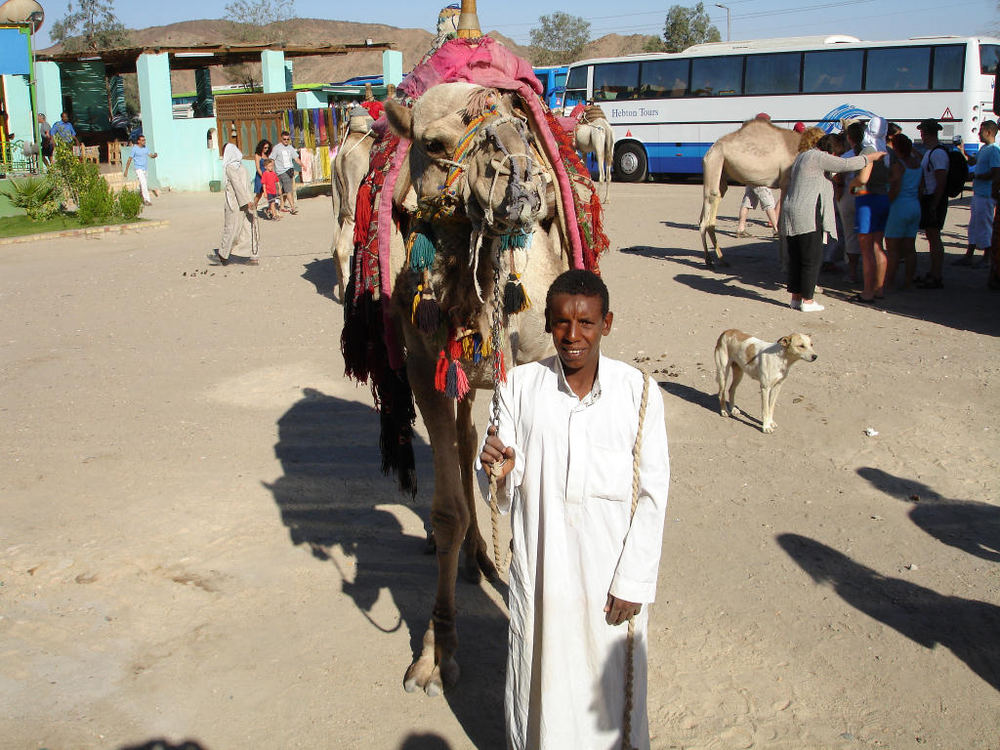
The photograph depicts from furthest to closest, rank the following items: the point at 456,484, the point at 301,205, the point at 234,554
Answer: the point at 301,205
the point at 234,554
the point at 456,484

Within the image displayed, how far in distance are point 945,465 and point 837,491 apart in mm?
912

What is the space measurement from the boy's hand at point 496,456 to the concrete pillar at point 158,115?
25473mm

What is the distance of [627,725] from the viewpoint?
2.70 m

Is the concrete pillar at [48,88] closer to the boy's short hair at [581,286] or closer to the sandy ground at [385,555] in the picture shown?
the sandy ground at [385,555]

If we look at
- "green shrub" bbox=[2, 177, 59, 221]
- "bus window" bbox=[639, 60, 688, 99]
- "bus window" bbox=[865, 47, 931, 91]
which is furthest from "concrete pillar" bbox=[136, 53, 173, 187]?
"bus window" bbox=[865, 47, 931, 91]

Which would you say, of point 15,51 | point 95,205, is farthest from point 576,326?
point 15,51

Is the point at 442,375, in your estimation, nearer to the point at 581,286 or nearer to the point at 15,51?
the point at 581,286

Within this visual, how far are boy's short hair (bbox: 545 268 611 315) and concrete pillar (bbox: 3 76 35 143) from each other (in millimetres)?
24365

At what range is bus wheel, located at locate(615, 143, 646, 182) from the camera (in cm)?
2652

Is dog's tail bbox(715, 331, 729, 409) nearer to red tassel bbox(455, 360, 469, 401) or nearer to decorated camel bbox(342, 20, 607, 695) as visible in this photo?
decorated camel bbox(342, 20, 607, 695)

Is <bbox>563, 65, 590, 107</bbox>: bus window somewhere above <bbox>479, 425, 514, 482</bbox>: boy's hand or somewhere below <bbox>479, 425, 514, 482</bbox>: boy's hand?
above

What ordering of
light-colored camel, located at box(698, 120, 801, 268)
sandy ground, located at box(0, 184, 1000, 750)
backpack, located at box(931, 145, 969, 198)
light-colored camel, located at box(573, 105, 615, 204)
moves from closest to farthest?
1. sandy ground, located at box(0, 184, 1000, 750)
2. backpack, located at box(931, 145, 969, 198)
3. light-colored camel, located at box(698, 120, 801, 268)
4. light-colored camel, located at box(573, 105, 615, 204)

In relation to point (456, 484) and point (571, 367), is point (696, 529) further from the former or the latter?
point (571, 367)

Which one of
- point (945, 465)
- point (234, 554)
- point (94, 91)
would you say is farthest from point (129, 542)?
point (94, 91)
